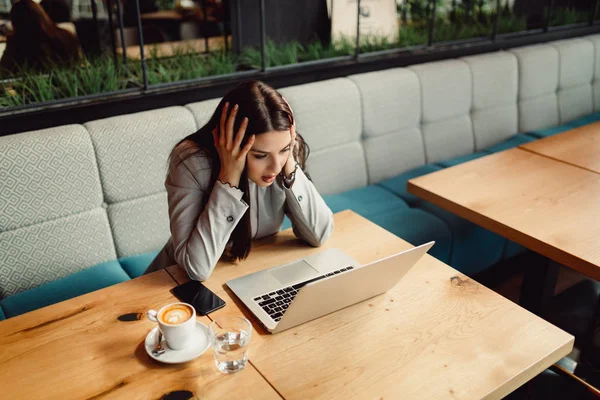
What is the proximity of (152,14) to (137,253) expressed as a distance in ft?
6.08

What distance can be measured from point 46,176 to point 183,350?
1.14 m

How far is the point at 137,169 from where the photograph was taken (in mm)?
2189

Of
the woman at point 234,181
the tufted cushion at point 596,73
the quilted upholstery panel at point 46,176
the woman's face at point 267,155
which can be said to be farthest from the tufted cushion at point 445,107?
the quilted upholstery panel at point 46,176

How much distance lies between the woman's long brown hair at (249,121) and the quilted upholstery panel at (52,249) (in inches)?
29.1

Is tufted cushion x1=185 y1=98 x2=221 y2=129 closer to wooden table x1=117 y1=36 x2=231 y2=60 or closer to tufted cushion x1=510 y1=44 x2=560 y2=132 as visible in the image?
wooden table x1=117 y1=36 x2=231 y2=60

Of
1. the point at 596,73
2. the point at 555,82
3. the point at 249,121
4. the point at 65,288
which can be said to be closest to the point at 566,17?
the point at 596,73

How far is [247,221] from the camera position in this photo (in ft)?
5.27

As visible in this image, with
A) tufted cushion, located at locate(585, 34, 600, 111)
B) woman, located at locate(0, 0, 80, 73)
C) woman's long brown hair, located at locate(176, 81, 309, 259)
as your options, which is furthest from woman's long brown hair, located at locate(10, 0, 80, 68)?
tufted cushion, located at locate(585, 34, 600, 111)

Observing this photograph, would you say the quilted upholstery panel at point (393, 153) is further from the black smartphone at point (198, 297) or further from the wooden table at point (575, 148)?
the black smartphone at point (198, 297)

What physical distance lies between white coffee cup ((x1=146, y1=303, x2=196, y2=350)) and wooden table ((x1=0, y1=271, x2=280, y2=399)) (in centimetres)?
5

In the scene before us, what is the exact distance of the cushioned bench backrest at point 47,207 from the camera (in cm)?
194

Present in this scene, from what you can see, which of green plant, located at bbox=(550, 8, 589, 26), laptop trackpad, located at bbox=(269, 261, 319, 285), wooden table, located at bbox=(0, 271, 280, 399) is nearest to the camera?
wooden table, located at bbox=(0, 271, 280, 399)

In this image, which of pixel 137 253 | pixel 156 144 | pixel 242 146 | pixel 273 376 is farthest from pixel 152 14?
pixel 273 376

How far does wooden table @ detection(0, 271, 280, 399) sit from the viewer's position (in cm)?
107
